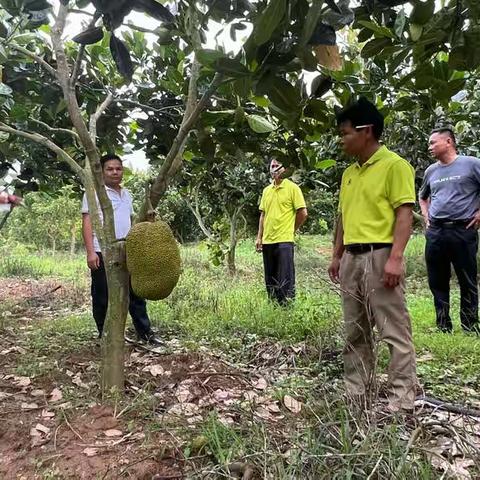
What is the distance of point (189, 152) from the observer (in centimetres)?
293

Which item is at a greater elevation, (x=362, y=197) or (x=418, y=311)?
(x=362, y=197)

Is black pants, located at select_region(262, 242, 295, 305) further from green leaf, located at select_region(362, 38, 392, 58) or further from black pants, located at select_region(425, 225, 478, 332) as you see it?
green leaf, located at select_region(362, 38, 392, 58)

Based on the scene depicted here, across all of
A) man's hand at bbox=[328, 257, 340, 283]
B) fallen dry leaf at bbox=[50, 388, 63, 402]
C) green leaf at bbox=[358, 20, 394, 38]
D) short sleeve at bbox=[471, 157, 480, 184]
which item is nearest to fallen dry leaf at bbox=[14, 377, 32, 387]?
fallen dry leaf at bbox=[50, 388, 63, 402]

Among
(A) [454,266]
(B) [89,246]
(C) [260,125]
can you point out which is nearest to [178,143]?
(C) [260,125]

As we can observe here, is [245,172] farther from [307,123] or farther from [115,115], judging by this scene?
[307,123]

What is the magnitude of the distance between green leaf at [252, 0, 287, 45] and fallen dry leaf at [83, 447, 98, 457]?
135 centimetres

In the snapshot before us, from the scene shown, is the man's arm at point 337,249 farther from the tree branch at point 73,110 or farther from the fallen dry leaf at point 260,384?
the tree branch at point 73,110

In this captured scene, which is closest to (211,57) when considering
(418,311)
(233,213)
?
(418,311)

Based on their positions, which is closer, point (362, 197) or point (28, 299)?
point (362, 197)

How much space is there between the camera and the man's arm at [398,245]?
6.64 feet

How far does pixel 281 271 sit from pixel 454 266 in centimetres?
130

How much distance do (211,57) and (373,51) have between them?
0.57 m

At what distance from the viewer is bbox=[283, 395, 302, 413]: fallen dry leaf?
207 cm

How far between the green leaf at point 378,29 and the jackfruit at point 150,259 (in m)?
0.98
